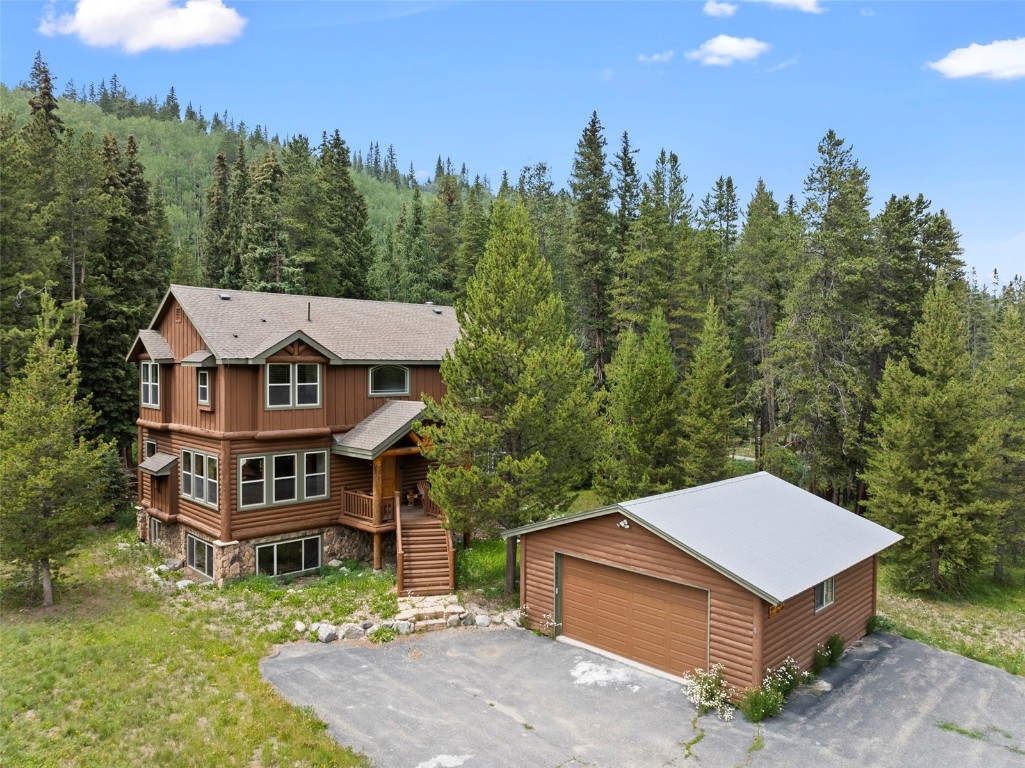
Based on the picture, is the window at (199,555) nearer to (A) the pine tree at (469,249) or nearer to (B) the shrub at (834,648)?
(B) the shrub at (834,648)

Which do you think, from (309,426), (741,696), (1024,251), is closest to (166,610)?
(309,426)

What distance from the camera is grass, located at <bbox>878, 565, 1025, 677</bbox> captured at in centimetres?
1620

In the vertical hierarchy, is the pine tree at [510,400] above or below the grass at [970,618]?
above

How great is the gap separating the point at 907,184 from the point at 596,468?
67.8 feet

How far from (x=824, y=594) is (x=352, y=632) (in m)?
10.8

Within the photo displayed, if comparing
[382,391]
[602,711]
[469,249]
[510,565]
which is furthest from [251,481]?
[469,249]

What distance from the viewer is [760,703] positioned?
11219mm

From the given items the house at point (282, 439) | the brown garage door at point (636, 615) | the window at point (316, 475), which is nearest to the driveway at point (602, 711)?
the brown garage door at point (636, 615)

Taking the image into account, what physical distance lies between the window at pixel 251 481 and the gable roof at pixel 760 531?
7.98 m

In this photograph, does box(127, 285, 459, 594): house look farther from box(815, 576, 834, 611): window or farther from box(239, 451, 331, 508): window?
box(815, 576, 834, 611): window

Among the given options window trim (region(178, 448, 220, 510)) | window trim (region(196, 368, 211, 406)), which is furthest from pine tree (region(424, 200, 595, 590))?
window trim (region(196, 368, 211, 406))

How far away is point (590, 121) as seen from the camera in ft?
125

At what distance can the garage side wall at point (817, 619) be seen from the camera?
1213 cm

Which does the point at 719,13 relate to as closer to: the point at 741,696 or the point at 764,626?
the point at 764,626
